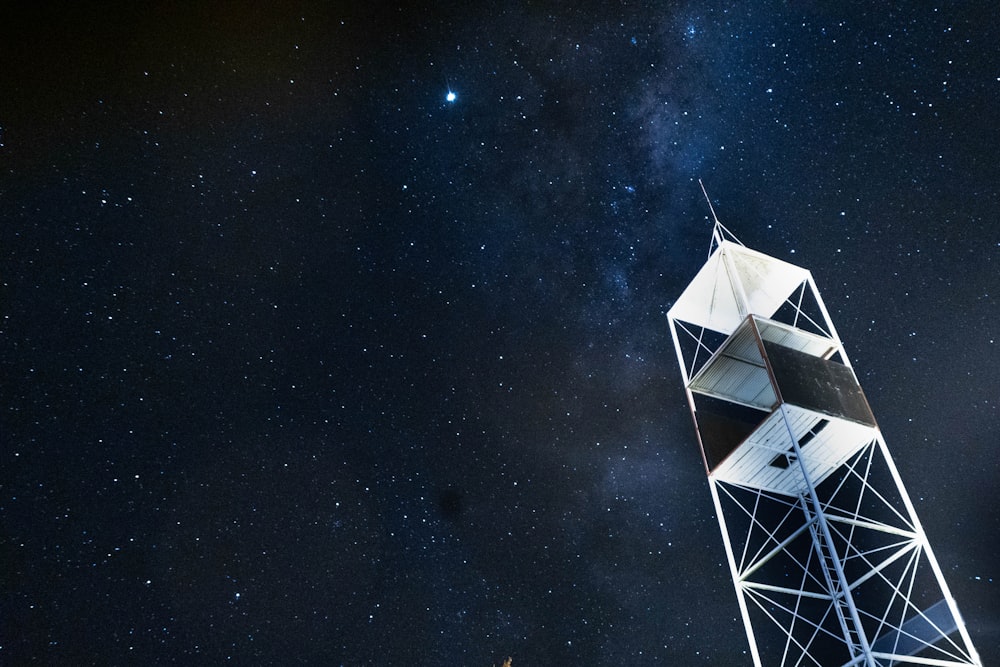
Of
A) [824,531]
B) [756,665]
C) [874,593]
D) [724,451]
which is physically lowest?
[756,665]

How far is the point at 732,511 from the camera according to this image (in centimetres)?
2134

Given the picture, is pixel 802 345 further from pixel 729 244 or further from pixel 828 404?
pixel 729 244

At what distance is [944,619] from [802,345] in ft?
19.0

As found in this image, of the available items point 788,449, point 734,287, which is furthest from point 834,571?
point 734,287

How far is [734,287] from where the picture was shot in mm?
14844

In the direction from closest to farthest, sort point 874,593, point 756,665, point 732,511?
point 756,665 < point 874,593 < point 732,511

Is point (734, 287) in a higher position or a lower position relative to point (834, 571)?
higher

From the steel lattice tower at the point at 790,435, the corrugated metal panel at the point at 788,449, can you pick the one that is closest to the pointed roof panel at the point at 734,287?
the steel lattice tower at the point at 790,435

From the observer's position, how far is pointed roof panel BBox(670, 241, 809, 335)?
594 inches

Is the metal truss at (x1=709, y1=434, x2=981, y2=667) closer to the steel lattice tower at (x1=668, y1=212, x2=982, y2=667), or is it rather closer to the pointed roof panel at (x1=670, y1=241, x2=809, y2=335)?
the steel lattice tower at (x1=668, y1=212, x2=982, y2=667)

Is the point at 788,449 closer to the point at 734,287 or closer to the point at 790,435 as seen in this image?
the point at 790,435

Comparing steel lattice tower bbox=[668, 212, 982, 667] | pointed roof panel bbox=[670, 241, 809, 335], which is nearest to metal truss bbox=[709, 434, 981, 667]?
steel lattice tower bbox=[668, 212, 982, 667]

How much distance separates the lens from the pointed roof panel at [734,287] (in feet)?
49.5

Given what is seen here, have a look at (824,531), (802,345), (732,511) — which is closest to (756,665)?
(824,531)
